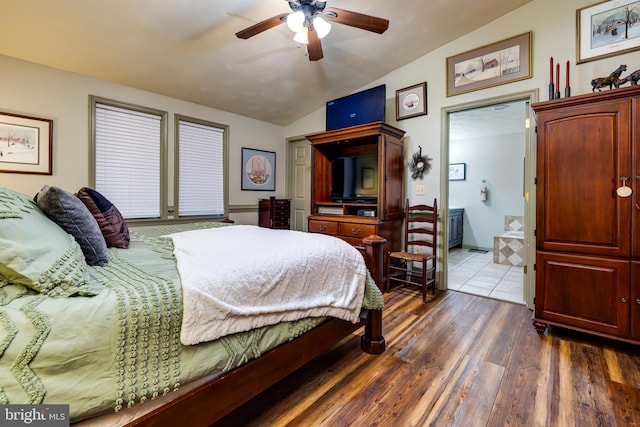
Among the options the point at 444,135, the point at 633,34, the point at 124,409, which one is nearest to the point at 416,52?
the point at 444,135

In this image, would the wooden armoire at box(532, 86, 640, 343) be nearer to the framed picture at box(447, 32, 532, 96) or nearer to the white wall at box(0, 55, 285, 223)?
the framed picture at box(447, 32, 532, 96)

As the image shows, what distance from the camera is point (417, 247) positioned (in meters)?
3.53

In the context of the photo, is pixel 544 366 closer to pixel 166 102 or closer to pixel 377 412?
pixel 377 412

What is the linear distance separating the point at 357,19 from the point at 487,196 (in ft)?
16.1

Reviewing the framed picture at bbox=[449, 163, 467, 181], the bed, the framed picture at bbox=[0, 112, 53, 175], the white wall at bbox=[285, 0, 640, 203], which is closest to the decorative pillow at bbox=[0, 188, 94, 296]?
the bed

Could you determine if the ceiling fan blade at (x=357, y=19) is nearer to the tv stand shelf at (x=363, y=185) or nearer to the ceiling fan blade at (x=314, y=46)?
the ceiling fan blade at (x=314, y=46)

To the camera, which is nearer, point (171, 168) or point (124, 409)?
point (124, 409)

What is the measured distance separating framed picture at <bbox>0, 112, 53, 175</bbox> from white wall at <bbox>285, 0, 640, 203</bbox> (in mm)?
3779

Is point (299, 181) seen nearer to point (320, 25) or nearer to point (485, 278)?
point (320, 25)

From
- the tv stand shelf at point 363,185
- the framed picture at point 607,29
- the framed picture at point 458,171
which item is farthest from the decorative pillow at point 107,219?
the framed picture at point 458,171

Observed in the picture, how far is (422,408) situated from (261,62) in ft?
11.2

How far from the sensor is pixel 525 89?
9.14 ft

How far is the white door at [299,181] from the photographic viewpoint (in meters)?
4.80

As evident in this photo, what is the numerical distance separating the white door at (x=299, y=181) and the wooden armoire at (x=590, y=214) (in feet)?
10.6
